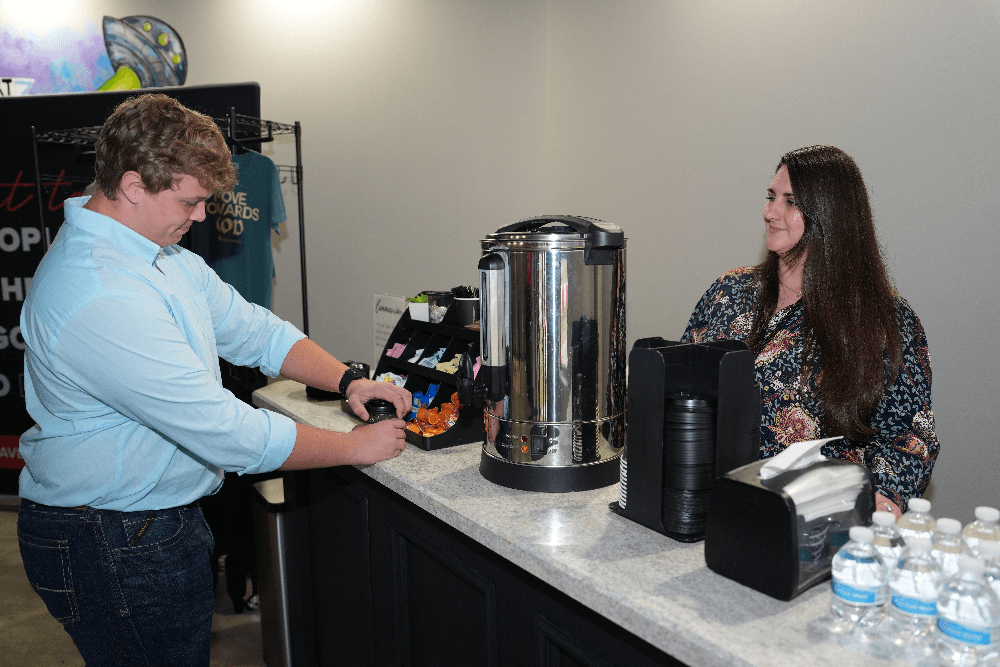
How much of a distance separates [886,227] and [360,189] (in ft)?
9.14

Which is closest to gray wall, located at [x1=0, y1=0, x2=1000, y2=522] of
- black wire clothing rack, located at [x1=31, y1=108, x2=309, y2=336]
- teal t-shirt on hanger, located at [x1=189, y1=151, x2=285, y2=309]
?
black wire clothing rack, located at [x1=31, y1=108, x2=309, y2=336]

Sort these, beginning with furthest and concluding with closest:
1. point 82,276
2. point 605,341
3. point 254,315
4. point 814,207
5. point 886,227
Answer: point 886,227, point 254,315, point 814,207, point 605,341, point 82,276

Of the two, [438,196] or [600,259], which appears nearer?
[600,259]

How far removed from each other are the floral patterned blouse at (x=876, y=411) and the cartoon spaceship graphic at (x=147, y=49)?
367cm

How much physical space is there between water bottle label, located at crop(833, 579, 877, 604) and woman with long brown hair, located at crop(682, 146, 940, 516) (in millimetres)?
600

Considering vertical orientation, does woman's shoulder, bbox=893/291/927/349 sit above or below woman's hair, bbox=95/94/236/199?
below

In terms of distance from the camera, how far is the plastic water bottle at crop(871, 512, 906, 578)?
36.6 inches

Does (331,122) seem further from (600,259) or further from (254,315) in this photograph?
(600,259)

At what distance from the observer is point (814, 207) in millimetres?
1590

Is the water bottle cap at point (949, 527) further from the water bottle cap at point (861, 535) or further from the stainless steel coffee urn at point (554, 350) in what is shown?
the stainless steel coffee urn at point (554, 350)

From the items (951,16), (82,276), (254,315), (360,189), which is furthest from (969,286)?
(360,189)

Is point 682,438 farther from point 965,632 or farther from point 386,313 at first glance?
point 386,313

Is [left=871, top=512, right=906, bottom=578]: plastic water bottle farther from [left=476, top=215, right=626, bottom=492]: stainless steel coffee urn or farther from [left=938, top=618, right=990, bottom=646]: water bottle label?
[left=476, top=215, right=626, bottom=492]: stainless steel coffee urn

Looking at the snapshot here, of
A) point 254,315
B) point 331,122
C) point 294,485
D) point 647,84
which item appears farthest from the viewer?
point 331,122
